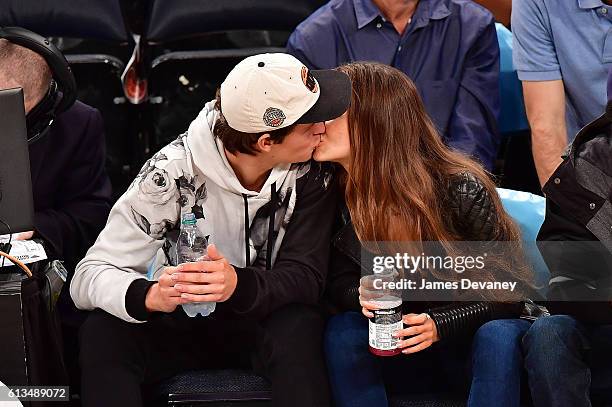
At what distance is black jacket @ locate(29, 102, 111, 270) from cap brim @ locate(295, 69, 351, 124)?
28.4 inches

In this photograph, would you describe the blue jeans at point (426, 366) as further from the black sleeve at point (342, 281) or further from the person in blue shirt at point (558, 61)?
the person in blue shirt at point (558, 61)

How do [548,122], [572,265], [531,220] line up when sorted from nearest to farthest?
[572,265] < [531,220] < [548,122]

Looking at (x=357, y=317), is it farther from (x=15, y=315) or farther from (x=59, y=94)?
(x=59, y=94)

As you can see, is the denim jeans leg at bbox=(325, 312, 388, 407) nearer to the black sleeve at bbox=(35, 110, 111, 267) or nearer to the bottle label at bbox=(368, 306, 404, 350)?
the bottle label at bbox=(368, 306, 404, 350)

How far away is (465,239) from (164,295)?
2.32ft

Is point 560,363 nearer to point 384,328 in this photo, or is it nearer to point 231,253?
point 384,328

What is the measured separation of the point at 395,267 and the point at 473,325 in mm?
226

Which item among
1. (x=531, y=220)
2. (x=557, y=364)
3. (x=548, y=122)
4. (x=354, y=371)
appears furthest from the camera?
(x=548, y=122)

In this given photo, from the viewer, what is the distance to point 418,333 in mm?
2277

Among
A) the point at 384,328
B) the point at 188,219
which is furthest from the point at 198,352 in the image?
the point at 384,328

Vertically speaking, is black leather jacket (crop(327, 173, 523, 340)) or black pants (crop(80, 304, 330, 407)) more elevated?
black leather jacket (crop(327, 173, 523, 340))

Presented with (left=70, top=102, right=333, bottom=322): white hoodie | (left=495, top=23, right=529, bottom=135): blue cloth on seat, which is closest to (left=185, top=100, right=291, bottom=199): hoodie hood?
(left=70, top=102, right=333, bottom=322): white hoodie

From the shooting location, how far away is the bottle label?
2207mm

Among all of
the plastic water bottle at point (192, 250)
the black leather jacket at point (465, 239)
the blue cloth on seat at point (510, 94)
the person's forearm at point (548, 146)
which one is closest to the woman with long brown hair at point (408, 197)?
the black leather jacket at point (465, 239)
